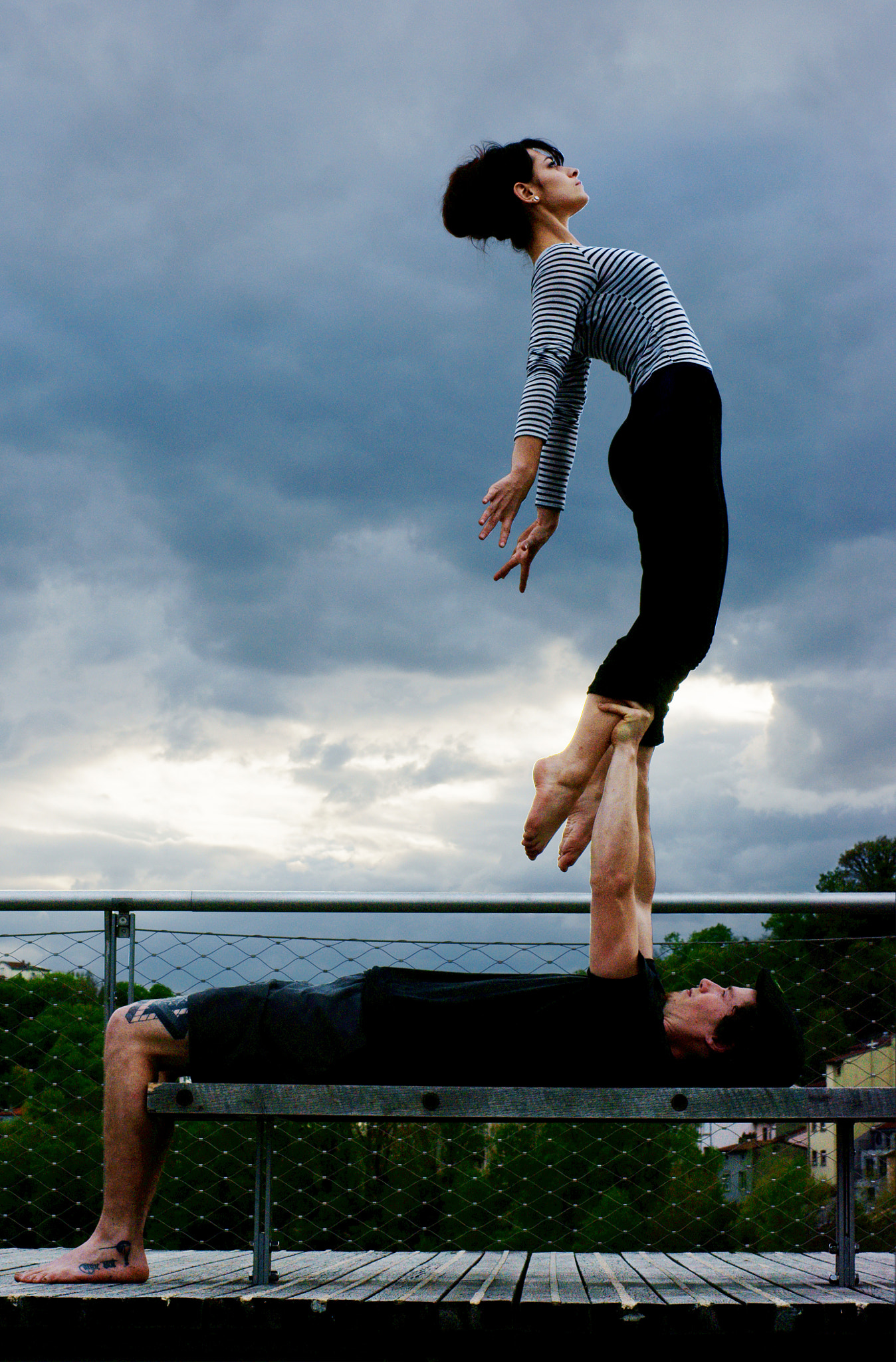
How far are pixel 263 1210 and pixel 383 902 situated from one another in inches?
40.7

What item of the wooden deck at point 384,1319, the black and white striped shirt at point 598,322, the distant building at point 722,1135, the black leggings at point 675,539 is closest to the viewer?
the wooden deck at point 384,1319

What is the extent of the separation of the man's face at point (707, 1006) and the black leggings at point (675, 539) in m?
0.63

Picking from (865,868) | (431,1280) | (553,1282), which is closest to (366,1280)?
(431,1280)

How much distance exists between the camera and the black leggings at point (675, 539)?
90.0 inches

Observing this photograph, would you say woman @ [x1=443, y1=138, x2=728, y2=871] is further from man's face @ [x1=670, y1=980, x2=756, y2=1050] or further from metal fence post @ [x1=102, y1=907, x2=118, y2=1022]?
metal fence post @ [x1=102, y1=907, x2=118, y2=1022]

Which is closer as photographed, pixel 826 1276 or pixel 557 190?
pixel 826 1276

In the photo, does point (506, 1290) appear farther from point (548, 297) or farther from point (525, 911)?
point (548, 297)

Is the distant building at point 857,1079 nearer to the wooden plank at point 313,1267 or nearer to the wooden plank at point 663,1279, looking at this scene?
the wooden plank at point 663,1279

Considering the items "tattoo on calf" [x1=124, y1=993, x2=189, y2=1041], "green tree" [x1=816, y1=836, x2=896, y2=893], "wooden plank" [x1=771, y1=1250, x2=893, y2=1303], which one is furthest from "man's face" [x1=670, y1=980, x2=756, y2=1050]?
"green tree" [x1=816, y1=836, x2=896, y2=893]

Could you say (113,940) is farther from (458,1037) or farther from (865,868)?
(865,868)

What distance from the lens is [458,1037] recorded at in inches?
86.0

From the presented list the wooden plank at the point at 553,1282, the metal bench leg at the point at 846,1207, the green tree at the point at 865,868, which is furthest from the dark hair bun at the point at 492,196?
the green tree at the point at 865,868

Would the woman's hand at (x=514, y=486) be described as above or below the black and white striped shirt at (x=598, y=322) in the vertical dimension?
below

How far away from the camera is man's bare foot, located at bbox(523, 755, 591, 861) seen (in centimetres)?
230
